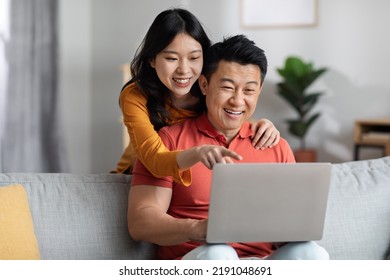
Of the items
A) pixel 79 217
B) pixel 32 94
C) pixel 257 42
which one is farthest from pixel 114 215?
pixel 257 42

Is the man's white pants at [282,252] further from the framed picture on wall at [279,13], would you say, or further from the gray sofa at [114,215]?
the framed picture on wall at [279,13]

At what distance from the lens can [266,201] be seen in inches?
62.8

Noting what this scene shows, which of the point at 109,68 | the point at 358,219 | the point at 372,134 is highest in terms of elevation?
the point at 109,68

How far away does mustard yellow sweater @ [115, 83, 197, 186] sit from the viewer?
1826 millimetres

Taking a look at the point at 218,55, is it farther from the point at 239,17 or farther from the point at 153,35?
the point at 239,17

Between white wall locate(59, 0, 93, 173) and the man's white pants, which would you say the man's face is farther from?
white wall locate(59, 0, 93, 173)

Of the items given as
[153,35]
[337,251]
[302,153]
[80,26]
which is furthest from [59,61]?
[337,251]

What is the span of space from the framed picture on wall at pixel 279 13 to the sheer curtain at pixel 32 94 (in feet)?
5.71

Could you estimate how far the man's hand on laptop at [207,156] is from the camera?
162cm

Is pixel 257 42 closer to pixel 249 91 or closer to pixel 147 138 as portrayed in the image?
pixel 249 91

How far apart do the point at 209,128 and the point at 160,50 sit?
1.00 feet

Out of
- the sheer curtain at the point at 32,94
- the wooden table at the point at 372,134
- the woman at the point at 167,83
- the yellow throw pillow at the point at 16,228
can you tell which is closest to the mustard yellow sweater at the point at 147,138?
the woman at the point at 167,83

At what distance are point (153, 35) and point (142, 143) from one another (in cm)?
41

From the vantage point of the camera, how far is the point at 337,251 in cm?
214
